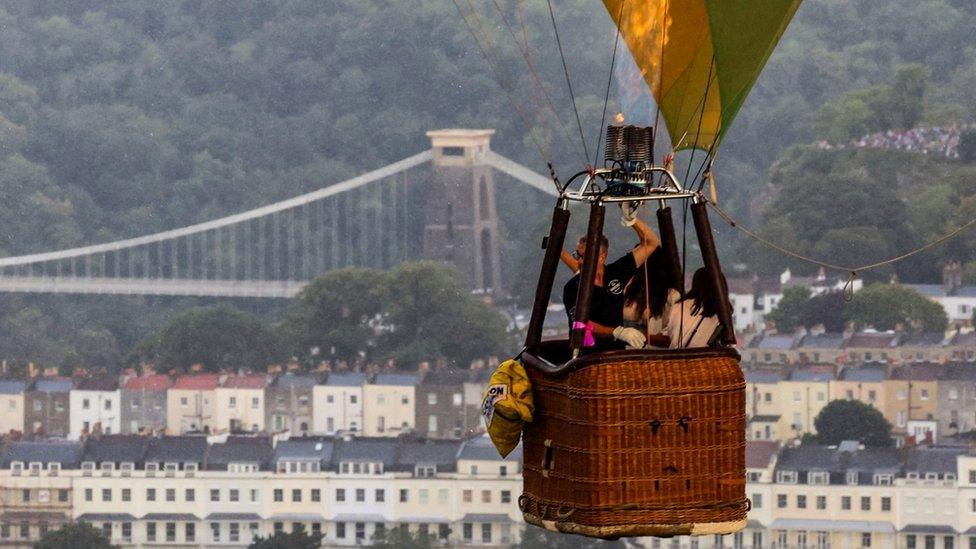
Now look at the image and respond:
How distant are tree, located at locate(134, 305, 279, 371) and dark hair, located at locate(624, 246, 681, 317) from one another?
38779 mm

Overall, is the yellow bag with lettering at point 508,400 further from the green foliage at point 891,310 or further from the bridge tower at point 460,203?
the bridge tower at point 460,203

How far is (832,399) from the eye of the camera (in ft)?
133

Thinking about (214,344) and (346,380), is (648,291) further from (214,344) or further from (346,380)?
(214,344)

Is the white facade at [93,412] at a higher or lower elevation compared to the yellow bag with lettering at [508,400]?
lower

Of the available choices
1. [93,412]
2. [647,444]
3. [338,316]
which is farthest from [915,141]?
[647,444]

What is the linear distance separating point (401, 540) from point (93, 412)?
8241mm

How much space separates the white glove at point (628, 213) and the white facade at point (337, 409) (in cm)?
3502

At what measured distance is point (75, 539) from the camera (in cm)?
3531

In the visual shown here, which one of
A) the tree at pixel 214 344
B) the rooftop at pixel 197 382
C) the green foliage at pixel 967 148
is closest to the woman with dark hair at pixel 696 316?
the rooftop at pixel 197 382

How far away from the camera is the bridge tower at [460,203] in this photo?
5088 cm

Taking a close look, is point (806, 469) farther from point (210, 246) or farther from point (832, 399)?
point (210, 246)

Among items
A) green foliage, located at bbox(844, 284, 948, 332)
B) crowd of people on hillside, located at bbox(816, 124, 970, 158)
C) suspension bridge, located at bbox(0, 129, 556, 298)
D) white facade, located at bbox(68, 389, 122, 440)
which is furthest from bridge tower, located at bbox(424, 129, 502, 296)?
white facade, located at bbox(68, 389, 122, 440)

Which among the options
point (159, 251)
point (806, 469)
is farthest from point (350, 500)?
point (159, 251)

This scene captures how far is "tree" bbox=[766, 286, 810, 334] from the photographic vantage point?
43875 mm
